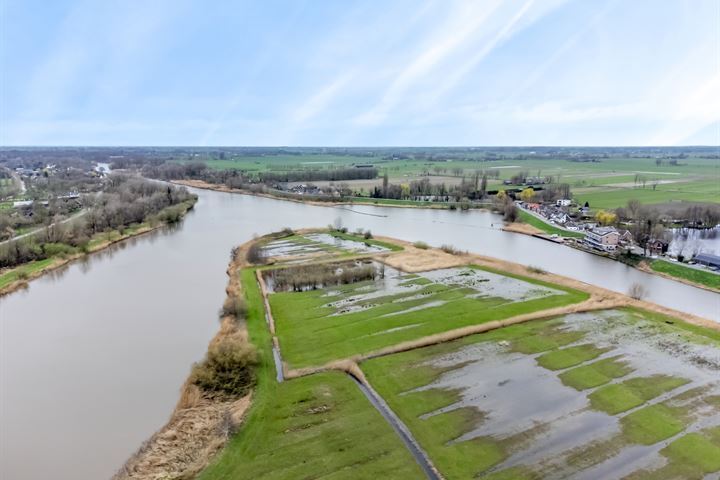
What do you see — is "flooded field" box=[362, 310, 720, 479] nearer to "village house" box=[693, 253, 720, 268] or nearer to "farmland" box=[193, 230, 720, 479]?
"farmland" box=[193, 230, 720, 479]

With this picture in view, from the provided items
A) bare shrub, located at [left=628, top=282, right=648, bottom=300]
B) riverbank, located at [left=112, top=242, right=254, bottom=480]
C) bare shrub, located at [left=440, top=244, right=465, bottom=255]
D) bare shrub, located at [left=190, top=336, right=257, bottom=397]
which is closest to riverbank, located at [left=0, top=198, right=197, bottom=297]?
bare shrub, located at [left=190, top=336, right=257, bottom=397]

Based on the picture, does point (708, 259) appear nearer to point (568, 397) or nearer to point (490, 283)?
point (490, 283)

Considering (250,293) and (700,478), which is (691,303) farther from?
(250,293)

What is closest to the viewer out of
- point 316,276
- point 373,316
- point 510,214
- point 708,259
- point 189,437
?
point 189,437

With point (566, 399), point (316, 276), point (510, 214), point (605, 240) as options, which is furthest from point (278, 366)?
point (510, 214)

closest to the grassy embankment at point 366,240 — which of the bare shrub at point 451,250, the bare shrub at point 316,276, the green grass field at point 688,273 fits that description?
the bare shrub at point 451,250

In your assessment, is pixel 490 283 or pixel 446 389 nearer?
pixel 446 389
